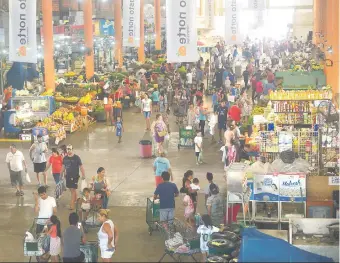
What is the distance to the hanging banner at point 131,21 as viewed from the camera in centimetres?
3662

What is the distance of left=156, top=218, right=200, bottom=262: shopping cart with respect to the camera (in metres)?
12.4

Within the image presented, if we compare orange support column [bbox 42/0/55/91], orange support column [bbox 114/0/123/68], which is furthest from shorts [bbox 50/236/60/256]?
orange support column [bbox 114/0/123/68]

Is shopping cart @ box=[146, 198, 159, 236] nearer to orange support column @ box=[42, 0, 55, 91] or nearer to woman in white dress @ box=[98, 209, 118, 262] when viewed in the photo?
woman in white dress @ box=[98, 209, 118, 262]

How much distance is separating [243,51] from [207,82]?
1180cm

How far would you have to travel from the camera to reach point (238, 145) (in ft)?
63.2

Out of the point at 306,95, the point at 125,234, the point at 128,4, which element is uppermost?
the point at 128,4

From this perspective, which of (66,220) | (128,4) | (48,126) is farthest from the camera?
(128,4)

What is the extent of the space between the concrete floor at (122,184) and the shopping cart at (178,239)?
1.47ft

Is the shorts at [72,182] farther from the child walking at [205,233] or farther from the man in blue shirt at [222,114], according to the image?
the man in blue shirt at [222,114]

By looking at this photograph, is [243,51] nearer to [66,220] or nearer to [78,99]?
[78,99]

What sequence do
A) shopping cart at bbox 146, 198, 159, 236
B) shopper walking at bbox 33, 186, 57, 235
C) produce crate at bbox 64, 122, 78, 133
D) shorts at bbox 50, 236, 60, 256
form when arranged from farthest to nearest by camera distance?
produce crate at bbox 64, 122, 78, 133 → shopping cart at bbox 146, 198, 159, 236 → shopper walking at bbox 33, 186, 57, 235 → shorts at bbox 50, 236, 60, 256

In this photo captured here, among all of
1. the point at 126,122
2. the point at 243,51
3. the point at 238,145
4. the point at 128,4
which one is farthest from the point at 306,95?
the point at 243,51

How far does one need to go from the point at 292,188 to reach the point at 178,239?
2.52 metres

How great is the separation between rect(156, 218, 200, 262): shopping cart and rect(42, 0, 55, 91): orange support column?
18833mm
